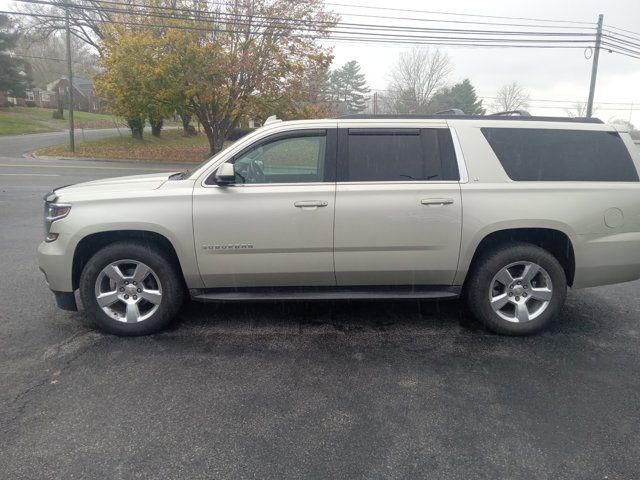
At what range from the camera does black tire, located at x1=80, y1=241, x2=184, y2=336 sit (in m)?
3.91

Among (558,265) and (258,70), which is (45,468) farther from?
(258,70)

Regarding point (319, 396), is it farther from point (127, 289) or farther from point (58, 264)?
point (58, 264)

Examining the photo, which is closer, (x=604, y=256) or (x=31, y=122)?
(x=604, y=256)

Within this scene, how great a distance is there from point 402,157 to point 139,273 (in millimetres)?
2476

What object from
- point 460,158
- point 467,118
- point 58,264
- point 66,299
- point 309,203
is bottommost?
point 66,299

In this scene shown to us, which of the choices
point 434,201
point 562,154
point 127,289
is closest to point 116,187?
point 127,289

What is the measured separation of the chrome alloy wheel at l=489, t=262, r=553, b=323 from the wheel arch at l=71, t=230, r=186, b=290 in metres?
2.80

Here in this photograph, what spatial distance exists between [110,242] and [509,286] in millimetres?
3516

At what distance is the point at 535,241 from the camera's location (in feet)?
13.8

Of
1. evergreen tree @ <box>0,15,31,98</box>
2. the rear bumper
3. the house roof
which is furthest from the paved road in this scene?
the house roof

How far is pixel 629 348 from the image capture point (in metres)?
3.90

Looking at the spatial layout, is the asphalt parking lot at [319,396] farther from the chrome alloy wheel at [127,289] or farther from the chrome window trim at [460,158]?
the chrome window trim at [460,158]

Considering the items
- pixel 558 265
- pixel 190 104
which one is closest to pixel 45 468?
pixel 558 265

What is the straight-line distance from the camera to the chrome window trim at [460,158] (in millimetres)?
3984
